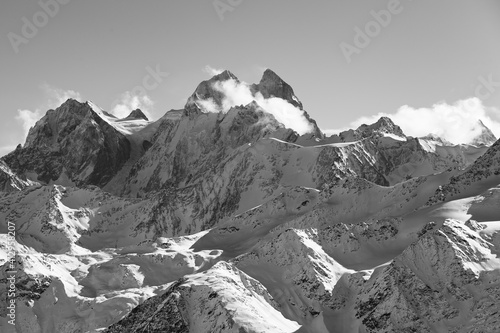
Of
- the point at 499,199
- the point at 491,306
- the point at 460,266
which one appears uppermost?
the point at 499,199

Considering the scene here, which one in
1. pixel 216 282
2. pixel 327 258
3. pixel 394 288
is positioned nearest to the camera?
pixel 394 288

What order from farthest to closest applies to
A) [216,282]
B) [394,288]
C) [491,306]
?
[216,282]
[394,288]
[491,306]

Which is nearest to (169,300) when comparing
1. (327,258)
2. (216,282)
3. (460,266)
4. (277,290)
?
(216,282)

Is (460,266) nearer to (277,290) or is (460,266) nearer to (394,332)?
(394,332)

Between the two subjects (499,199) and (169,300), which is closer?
(169,300)

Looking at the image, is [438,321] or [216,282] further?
[216,282]

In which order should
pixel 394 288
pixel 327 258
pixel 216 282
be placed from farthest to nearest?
pixel 327 258 → pixel 216 282 → pixel 394 288

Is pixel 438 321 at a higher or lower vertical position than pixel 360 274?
lower

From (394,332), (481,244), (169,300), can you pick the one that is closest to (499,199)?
(481,244)

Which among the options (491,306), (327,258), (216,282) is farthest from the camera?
(327,258)

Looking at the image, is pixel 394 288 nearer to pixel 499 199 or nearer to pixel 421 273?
pixel 421 273
